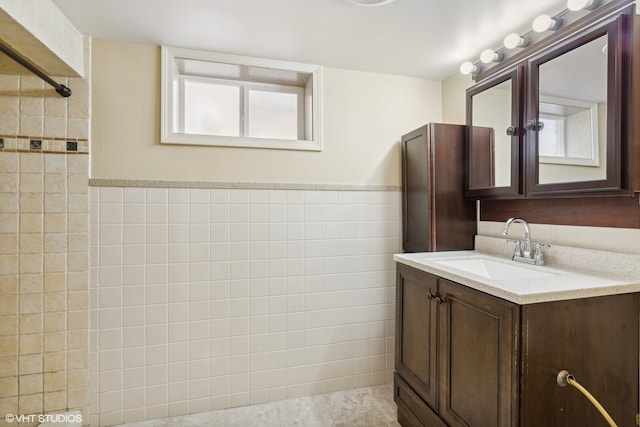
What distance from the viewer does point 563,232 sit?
59.4 inches

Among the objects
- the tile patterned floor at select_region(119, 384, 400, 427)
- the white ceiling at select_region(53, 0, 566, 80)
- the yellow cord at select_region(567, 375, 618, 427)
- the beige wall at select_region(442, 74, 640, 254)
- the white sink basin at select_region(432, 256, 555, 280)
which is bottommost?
the tile patterned floor at select_region(119, 384, 400, 427)

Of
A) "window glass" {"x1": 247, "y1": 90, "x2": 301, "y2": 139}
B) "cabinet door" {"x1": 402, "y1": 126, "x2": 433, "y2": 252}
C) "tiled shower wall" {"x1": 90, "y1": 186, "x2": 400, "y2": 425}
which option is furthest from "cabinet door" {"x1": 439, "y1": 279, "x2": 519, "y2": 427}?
"window glass" {"x1": 247, "y1": 90, "x2": 301, "y2": 139}

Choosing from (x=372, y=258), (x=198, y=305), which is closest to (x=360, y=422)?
(x=372, y=258)

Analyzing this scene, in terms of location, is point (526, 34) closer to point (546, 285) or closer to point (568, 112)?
point (568, 112)

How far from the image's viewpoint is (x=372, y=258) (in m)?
2.20

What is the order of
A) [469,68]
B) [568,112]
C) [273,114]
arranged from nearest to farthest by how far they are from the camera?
[568,112]
[469,68]
[273,114]

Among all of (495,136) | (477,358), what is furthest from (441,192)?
(477,358)

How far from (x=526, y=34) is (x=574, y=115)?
0.55 m

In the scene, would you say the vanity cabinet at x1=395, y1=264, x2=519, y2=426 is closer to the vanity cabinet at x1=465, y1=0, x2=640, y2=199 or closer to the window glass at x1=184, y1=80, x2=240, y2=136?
the vanity cabinet at x1=465, y1=0, x2=640, y2=199

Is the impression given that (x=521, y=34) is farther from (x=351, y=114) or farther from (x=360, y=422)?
(x=360, y=422)

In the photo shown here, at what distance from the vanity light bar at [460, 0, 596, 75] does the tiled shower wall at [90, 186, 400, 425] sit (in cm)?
91

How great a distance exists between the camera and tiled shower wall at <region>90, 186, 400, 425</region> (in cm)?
181

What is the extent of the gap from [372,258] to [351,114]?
101cm

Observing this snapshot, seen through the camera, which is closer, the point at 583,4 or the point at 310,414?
the point at 583,4
